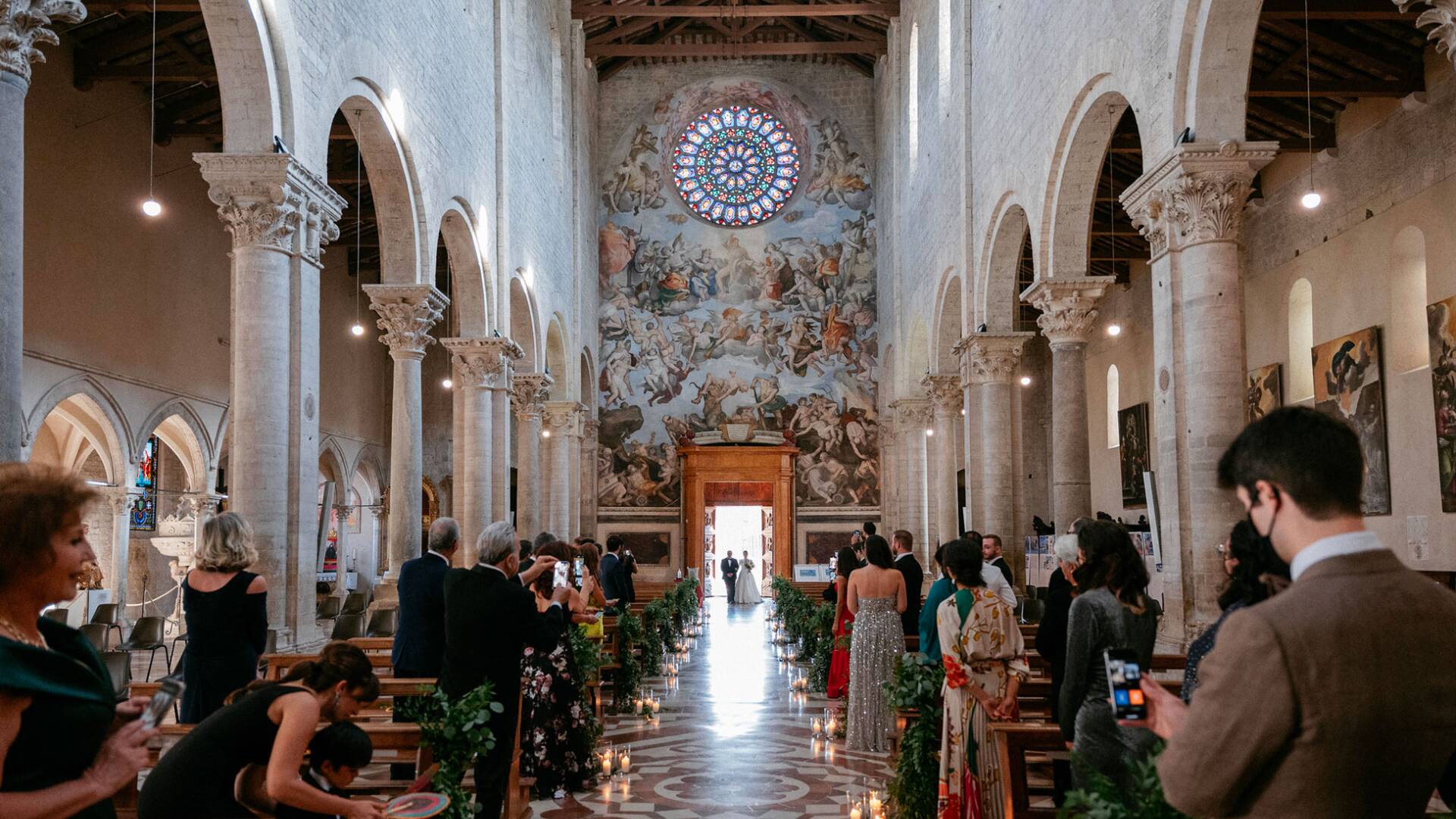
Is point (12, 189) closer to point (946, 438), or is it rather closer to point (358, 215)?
point (358, 215)

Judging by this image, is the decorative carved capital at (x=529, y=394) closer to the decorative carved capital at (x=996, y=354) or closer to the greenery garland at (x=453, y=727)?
the decorative carved capital at (x=996, y=354)

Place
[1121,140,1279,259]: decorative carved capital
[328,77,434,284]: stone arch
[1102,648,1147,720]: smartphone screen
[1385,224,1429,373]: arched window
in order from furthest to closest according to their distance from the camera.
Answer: [1385,224,1429,373]: arched window
[328,77,434,284]: stone arch
[1121,140,1279,259]: decorative carved capital
[1102,648,1147,720]: smartphone screen

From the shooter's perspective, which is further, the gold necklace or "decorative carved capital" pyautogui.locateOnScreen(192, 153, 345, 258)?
"decorative carved capital" pyautogui.locateOnScreen(192, 153, 345, 258)

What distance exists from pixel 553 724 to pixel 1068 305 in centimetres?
820

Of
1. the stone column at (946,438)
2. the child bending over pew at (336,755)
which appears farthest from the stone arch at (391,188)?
the stone column at (946,438)

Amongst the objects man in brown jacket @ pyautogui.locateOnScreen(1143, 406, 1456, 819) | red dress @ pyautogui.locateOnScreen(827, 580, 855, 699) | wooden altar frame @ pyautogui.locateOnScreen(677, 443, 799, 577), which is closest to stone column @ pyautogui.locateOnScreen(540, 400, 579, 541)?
wooden altar frame @ pyautogui.locateOnScreen(677, 443, 799, 577)

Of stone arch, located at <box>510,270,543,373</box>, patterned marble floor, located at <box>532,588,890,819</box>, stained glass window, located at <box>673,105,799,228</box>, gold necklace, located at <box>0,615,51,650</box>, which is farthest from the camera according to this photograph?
stained glass window, located at <box>673,105,799,228</box>

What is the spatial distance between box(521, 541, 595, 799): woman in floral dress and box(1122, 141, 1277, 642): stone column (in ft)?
15.3

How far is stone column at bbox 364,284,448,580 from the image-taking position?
1346 centimetres

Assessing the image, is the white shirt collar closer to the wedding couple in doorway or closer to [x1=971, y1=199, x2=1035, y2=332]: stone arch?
[x1=971, y1=199, x2=1035, y2=332]: stone arch

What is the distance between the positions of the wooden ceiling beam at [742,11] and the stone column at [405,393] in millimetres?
12570

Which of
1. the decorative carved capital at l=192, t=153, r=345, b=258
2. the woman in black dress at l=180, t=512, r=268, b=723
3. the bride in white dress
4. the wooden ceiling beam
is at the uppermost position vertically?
the wooden ceiling beam

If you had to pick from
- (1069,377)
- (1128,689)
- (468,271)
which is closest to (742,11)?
(468,271)

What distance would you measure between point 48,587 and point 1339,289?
15584 mm
